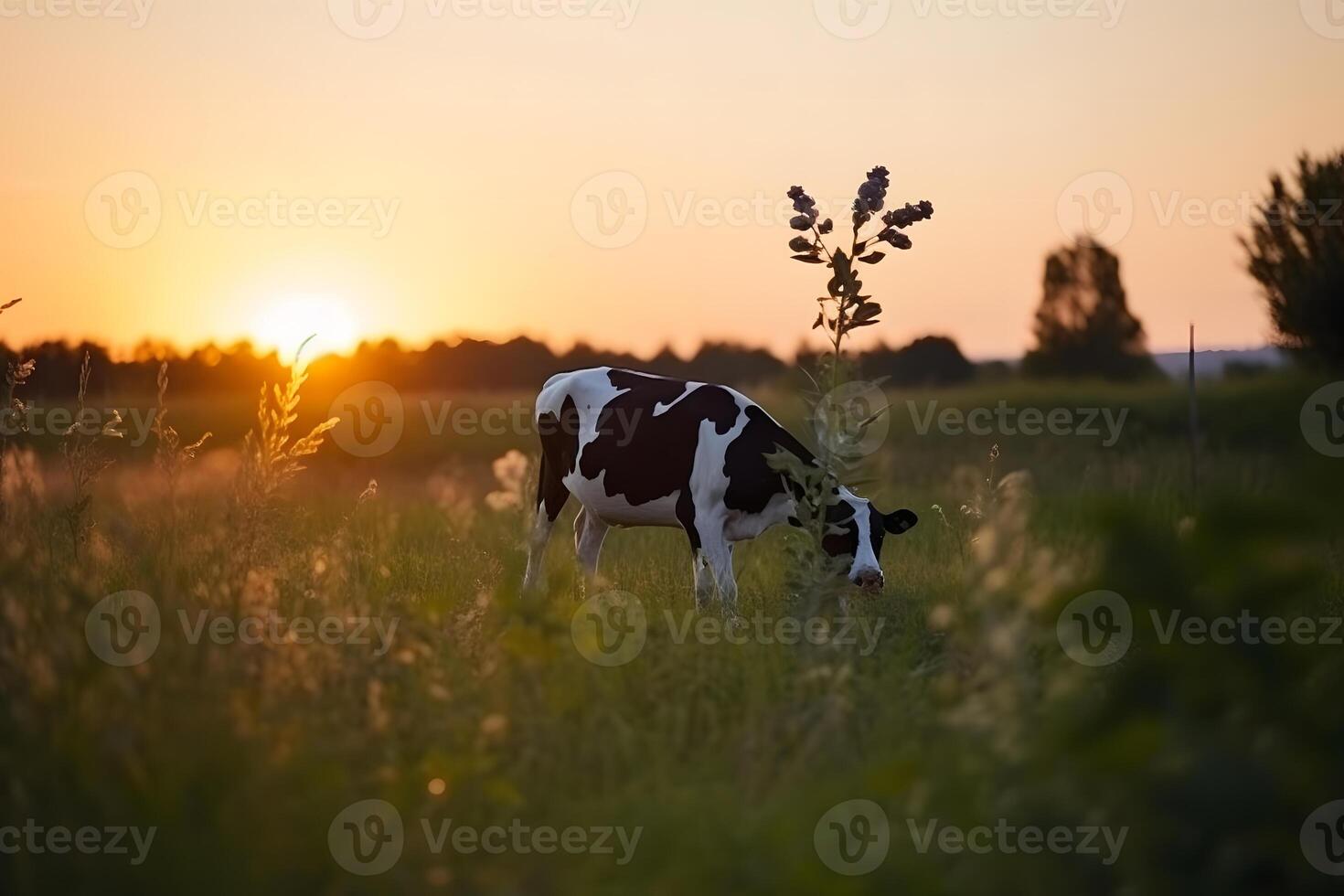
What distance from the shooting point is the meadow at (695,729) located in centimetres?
286

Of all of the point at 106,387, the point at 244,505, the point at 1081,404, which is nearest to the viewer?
the point at 244,505

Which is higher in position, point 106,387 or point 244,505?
point 106,387

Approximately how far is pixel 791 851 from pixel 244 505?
355cm

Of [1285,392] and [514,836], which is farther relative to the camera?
[514,836]

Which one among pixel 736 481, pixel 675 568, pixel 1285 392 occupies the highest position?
pixel 1285 392

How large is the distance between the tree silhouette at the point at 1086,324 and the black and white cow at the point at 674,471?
9.49 m

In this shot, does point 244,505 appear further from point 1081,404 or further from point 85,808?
point 1081,404

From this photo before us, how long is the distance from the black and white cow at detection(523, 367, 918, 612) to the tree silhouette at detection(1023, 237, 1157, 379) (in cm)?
949

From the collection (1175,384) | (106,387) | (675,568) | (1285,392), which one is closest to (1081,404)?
(1175,384)

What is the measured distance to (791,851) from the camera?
11.2 ft

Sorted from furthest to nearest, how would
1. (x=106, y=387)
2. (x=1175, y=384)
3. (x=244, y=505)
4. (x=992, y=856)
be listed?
1. (x=1175, y=384)
2. (x=106, y=387)
3. (x=244, y=505)
4. (x=992, y=856)

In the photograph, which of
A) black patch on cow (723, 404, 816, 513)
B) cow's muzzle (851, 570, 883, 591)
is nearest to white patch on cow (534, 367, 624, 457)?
black patch on cow (723, 404, 816, 513)

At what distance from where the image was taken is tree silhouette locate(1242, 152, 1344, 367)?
8.04 meters

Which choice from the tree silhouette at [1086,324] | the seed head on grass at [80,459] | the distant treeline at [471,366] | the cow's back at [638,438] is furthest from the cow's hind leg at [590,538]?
the distant treeline at [471,366]
